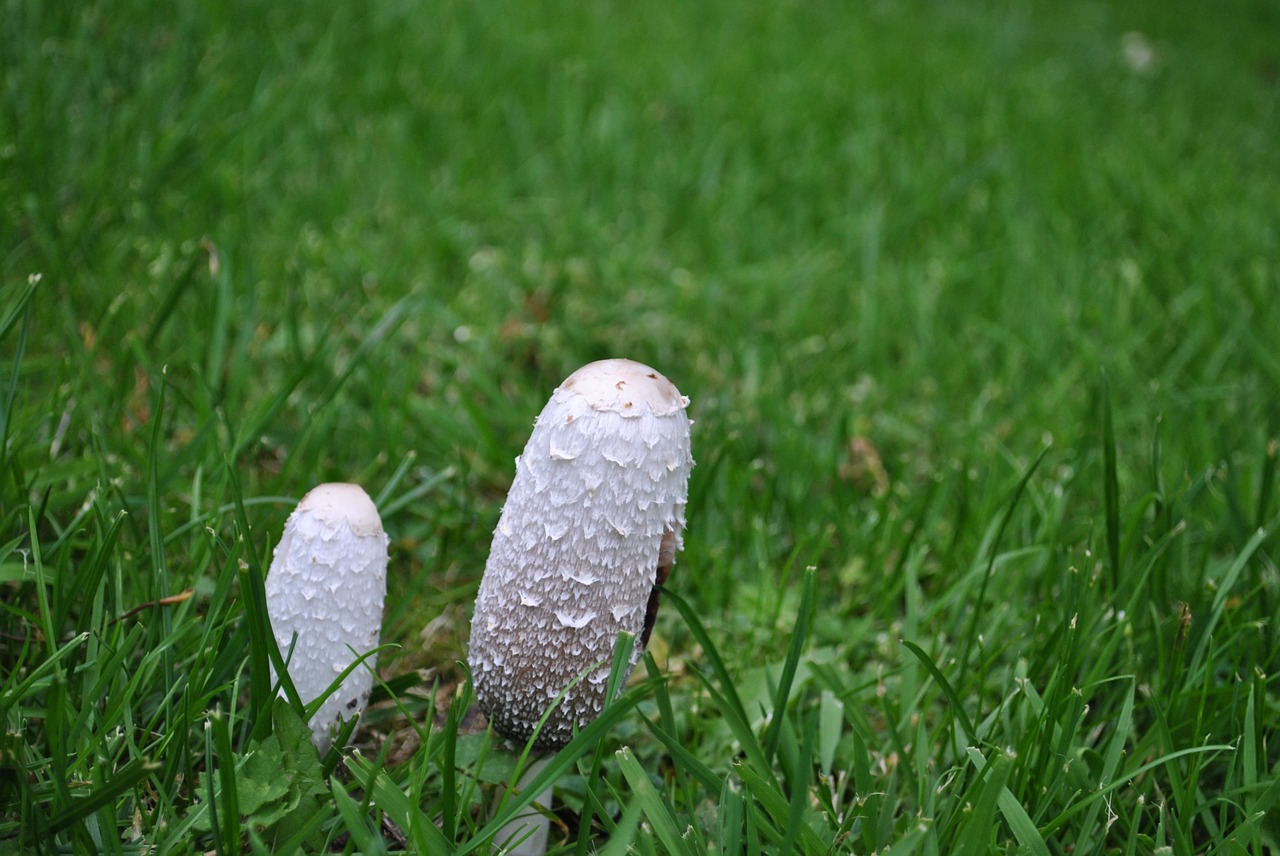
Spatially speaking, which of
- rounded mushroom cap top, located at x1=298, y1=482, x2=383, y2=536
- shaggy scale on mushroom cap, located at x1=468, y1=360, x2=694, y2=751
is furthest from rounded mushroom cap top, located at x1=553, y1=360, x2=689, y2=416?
rounded mushroom cap top, located at x1=298, y1=482, x2=383, y2=536

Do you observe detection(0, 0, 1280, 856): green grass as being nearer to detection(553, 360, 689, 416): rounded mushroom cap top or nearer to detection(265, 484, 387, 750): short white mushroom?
detection(265, 484, 387, 750): short white mushroom

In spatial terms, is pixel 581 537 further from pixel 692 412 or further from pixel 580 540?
pixel 692 412

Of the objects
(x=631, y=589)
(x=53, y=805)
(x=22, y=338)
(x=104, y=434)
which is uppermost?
(x=22, y=338)

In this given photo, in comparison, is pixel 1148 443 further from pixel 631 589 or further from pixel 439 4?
pixel 439 4

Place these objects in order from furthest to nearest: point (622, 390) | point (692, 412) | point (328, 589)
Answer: point (692, 412)
point (328, 589)
point (622, 390)

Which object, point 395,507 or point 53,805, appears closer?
point 53,805

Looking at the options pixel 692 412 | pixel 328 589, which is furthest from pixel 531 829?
pixel 692 412

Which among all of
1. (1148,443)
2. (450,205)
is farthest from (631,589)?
(450,205)
